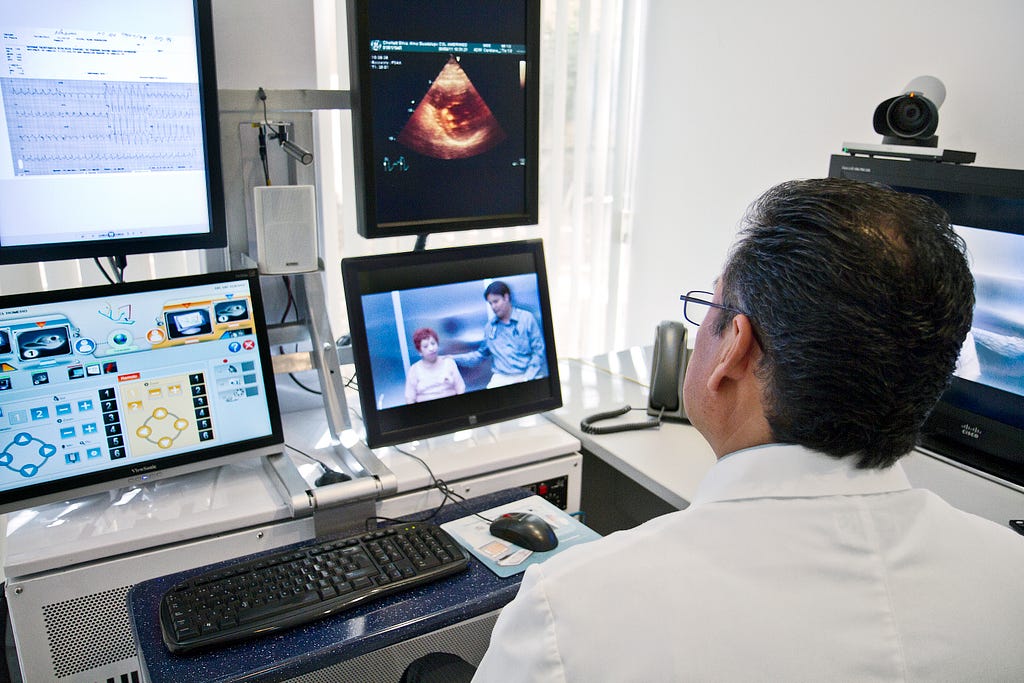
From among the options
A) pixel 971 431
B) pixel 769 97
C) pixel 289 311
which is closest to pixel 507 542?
pixel 289 311

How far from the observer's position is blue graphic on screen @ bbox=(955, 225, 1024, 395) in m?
1.50

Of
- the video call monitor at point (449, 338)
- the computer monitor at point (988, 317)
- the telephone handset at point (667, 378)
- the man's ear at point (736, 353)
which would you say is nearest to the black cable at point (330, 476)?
the video call monitor at point (449, 338)

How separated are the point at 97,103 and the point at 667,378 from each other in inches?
49.7

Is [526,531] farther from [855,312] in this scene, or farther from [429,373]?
[855,312]

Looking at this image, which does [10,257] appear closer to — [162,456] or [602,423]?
[162,456]

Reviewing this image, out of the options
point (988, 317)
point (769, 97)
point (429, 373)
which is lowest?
point (429, 373)

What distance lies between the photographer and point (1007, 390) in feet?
5.06

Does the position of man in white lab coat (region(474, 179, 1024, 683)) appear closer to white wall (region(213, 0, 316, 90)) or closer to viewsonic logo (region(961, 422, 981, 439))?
viewsonic logo (region(961, 422, 981, 439))

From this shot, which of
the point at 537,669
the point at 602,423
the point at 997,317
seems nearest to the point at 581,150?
the point at 602,423

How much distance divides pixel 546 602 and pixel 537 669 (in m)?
0.06

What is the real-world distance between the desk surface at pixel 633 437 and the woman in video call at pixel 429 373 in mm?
319

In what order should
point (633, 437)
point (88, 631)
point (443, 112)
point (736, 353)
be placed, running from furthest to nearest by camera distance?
point (633, 437) → point (443, 112) → point (88, 631) → point (736, 353)

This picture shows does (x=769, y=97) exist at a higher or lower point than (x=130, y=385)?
higher

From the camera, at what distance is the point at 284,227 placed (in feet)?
5.00
